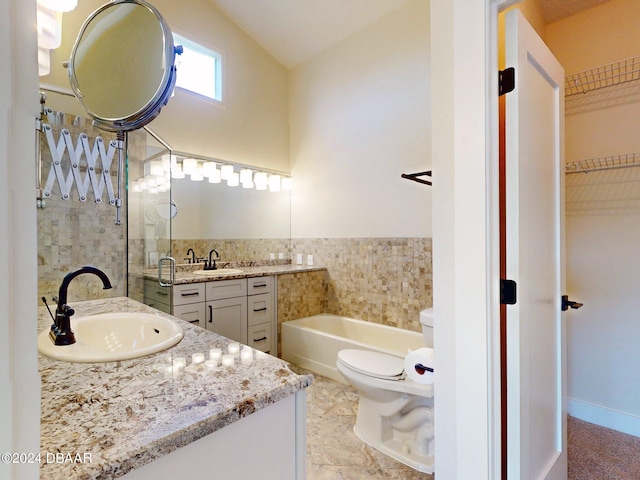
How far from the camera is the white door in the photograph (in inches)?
40.7

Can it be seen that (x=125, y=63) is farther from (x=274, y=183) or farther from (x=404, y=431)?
(x=274, y=183)

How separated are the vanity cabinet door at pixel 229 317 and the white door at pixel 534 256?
7.11 ft

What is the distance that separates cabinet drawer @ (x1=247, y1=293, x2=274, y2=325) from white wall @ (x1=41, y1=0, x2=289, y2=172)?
1.53 meters

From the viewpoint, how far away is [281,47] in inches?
140

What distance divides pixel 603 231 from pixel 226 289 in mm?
2763

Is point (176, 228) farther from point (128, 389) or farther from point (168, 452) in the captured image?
point (168, 452)

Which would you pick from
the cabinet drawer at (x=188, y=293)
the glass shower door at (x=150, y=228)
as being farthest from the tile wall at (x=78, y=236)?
the cabinet drawer at (x=188, y=293)

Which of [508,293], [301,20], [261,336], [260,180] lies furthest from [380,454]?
[301,20]

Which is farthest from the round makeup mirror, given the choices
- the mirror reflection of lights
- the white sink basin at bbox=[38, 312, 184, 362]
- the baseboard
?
the baseboard

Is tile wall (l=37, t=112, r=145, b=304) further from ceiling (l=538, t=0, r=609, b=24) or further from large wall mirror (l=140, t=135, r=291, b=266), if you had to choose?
ceiling (l=538, t=0, r=609, b=24)

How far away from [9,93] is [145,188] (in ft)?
7.69

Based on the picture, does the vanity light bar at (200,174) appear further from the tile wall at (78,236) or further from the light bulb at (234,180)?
the tile wall at (78,236)

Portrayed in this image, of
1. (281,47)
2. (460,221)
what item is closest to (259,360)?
(460,221)

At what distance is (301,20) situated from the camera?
312cm
